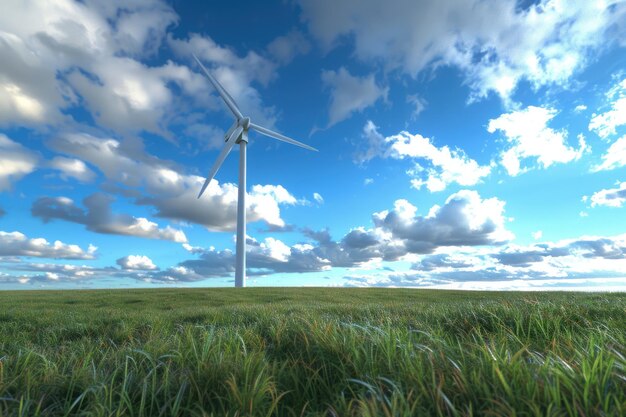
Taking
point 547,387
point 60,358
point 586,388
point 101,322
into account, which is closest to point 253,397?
point 547,387

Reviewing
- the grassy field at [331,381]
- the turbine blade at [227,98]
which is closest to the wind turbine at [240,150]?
the turbine blade at [227,98]

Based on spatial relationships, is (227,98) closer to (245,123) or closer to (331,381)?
(245,123)

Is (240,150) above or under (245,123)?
under

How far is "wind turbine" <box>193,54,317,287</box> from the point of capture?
49531 millimetres

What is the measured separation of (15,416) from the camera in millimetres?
3439

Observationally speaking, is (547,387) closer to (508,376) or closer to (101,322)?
(508,376)

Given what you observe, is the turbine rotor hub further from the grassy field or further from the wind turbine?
the grassy field

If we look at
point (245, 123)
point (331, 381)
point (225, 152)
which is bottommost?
point (331, 381)

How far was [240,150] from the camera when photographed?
53156 mm

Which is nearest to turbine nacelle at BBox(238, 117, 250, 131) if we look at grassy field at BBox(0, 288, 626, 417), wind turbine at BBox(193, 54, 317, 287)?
wind turbine at BBox(193, 54, 317, 287)

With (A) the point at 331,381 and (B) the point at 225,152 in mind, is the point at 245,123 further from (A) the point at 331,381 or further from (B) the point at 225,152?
(A) the point at 331,381

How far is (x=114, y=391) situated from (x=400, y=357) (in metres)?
3.15

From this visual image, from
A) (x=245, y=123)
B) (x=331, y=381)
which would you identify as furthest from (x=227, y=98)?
(x=331, y=381)

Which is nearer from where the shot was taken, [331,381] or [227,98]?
[331,381]
